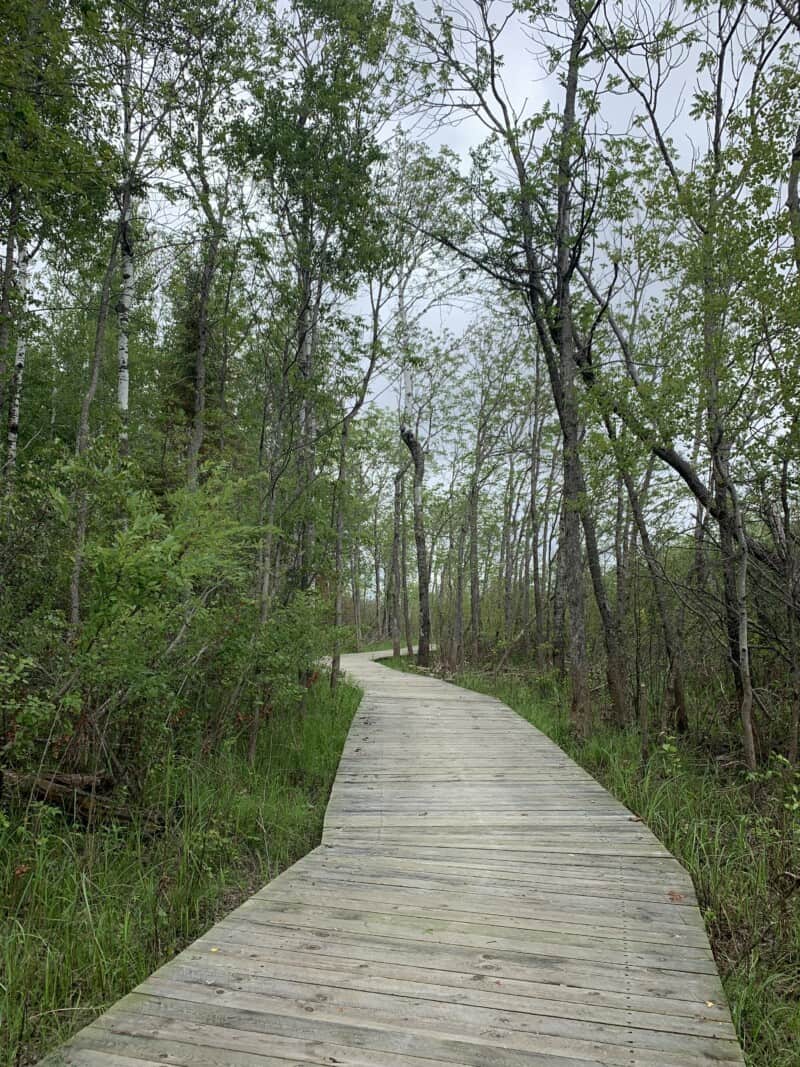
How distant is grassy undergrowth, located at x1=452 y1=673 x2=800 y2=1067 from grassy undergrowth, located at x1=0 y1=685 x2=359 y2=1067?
2.53 meters

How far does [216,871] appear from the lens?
3768 mm

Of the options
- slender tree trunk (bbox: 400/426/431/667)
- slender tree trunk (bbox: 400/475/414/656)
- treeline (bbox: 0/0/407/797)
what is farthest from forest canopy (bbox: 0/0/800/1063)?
slender tree trunk (bbox: 400/475/414/656)

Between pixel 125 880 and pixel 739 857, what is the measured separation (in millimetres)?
3797

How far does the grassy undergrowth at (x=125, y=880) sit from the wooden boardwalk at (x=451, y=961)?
0.32m

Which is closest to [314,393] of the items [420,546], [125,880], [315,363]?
[315,363]

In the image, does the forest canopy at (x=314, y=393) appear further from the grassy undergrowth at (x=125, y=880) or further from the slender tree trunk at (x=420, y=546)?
the slender tree trunk at (x=420, y=546)

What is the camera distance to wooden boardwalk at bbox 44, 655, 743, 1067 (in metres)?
1.96

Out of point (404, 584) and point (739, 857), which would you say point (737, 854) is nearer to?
point (739, 857)

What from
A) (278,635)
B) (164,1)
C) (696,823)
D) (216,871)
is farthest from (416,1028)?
(164,1)

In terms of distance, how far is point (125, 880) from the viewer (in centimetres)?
339

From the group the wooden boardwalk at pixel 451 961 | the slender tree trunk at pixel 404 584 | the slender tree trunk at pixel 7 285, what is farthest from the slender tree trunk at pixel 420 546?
the wooden boardwalk at pixel 451 961

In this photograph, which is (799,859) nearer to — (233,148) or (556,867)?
(556,867)

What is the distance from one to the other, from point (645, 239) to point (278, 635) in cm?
653

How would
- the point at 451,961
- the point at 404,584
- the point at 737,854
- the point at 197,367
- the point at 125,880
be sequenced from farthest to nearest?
the point at 404,584, the point at 197,367, the point at 737,854, the point at 125,880, the point at 451,961
